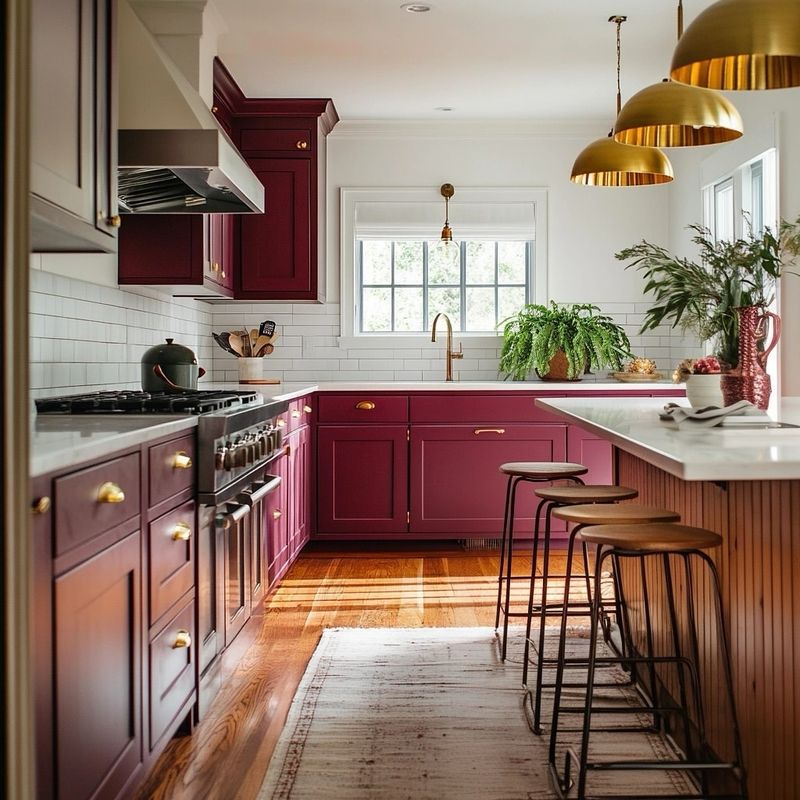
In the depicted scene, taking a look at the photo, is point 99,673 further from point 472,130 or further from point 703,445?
point 472,130

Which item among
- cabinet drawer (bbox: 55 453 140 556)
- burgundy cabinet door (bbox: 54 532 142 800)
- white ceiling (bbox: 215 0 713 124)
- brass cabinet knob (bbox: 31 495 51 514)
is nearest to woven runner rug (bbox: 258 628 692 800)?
burgundy cabinet door (bbox: 54 532 142 800)

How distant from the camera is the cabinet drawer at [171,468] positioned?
232 cm

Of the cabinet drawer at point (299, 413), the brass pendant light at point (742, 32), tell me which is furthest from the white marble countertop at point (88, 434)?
the cabinet drawer at point (299, 413)

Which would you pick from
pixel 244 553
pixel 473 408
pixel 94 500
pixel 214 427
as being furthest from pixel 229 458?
pixel 473 408

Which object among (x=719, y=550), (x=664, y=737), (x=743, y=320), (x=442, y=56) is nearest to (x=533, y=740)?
(x=664, y=737)

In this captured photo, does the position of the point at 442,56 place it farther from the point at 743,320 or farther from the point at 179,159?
the point at 743,320

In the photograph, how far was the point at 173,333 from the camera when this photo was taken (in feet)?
16.3

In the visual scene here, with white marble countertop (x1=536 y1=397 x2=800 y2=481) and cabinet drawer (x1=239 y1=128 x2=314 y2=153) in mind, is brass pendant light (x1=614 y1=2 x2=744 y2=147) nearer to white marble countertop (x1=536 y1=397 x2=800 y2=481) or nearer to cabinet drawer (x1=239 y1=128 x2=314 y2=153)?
white marble countertop (x1=536 y1=397 x2=800 y2=481)

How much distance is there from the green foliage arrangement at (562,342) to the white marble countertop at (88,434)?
326cm

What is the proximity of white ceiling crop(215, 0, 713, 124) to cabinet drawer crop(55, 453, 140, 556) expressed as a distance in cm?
265

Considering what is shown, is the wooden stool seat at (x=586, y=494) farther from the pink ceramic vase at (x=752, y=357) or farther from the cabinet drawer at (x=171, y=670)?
the cabinet drawer at (x=171, y=670)

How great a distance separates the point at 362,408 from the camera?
5340 millimetres

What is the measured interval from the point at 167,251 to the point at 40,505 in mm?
2809

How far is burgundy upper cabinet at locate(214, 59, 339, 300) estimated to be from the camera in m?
5.41
